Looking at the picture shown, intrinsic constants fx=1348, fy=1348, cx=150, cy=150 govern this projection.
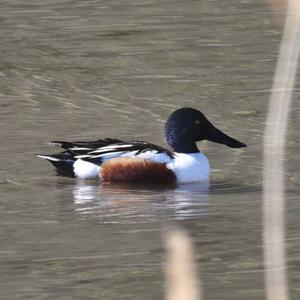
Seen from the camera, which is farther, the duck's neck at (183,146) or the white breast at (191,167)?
the duck's neck at (183,146)

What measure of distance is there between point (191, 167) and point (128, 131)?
1.46 m

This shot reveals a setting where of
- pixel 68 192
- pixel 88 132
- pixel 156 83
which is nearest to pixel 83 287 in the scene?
pixel 68 192

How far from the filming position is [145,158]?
8773mm

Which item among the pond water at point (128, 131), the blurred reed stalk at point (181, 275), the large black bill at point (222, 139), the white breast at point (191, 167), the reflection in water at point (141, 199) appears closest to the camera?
the blurred reed stalk at point (181, 275)

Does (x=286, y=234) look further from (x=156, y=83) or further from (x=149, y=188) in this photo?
(x=156, y=83)

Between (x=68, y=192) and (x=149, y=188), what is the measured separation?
54 centimetres

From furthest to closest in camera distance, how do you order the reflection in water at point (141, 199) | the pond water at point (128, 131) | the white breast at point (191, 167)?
the white breast at point (191, 167) < the reflection in water at point (141, 199) < the pond water at point (128, 131)

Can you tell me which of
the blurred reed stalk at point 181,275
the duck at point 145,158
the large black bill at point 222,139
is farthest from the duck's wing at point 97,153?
the blurred reed stalk at point 181,275

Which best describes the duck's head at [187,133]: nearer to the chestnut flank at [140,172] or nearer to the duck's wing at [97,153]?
the duck's wing at [97,153]

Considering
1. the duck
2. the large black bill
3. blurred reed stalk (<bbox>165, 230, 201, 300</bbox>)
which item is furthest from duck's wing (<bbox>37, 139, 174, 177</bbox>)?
blurred reed stalk (<bbox>165, 230, 201, 300</bbox>)

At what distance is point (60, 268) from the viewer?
6.20 metres

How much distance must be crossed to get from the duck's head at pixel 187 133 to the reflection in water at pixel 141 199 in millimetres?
440

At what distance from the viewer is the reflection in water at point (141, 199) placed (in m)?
7.76

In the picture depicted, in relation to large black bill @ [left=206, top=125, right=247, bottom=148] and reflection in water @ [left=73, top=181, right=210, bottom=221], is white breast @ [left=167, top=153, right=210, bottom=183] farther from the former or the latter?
large black bill @ [left=206, top=125, right=247, bottom=148]
